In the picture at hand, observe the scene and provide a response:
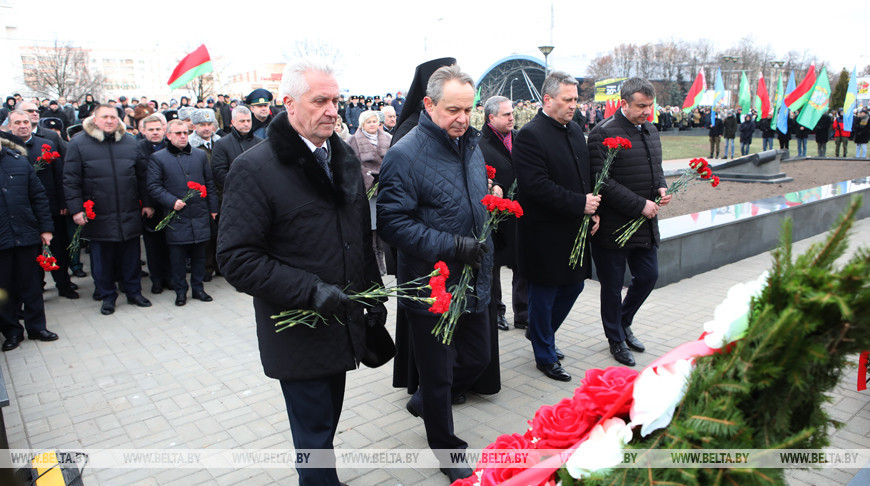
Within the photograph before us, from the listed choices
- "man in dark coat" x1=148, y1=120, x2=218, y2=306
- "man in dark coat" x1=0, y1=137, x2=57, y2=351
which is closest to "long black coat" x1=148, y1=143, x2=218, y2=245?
"man in dark coat" x1=148, y1=120, x2=218, y2=306

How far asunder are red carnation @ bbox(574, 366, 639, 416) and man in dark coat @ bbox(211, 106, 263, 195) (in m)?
6.50

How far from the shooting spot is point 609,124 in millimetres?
4875

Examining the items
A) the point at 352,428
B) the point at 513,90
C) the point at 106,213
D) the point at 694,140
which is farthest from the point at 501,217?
the point at 513,90

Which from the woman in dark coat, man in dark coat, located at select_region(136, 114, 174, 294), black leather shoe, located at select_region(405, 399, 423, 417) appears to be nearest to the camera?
black leather shoe, located at select_region(405, 399, 423, 417)

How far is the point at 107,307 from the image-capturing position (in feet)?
21.9

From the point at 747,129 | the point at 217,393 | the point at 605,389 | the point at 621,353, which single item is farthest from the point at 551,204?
the point at 747,129

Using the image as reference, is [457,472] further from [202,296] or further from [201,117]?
[201,117]

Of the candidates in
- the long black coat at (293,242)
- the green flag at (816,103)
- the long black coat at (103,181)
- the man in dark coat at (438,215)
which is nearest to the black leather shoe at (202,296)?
the long black coat at (103,181)

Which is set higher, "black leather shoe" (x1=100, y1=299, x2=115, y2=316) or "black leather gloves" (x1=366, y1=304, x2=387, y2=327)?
"black leather gloves" (x1=366, y1=304, x2=387, y2=327)

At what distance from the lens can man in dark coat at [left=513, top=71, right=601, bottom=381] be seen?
14.7 feet

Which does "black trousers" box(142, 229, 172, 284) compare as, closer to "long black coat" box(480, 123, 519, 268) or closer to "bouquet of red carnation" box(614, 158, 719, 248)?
"long black coat" box(480, 123, 519, 268)

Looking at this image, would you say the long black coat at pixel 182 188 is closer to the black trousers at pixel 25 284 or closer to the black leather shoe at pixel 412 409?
the black trousers at pixel 25 284

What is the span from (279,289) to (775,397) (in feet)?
6.11

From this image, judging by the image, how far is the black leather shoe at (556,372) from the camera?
15.1 ft
